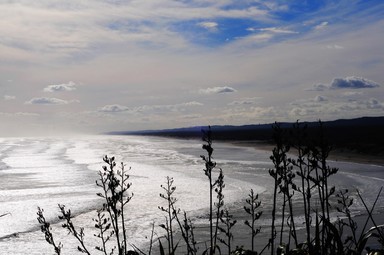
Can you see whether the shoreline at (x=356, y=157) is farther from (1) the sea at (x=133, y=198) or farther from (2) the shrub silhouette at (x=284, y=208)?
(2) the shrub silhouette at (x=284, y=208)

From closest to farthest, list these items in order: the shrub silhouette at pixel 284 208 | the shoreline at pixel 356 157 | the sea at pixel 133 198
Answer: the shrub silhouette at pixel 284 208 < the sea at pixel 133 198 < the shoreline at pixel 356 157

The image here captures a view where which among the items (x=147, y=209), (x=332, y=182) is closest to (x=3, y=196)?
(x=147, y=209)

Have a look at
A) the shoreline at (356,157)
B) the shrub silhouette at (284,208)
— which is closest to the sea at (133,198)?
the shrub silhouette at (284,208)

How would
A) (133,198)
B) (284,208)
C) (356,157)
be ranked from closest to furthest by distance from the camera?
(284,208), (133,198), (356,157)

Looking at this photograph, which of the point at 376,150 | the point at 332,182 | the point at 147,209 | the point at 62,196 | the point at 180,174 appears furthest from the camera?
the point at 376,150

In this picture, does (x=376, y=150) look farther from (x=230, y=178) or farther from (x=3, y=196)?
(x=3, y=196)

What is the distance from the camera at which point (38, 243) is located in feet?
39.7

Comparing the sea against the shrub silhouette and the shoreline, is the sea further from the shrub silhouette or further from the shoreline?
the shoreline

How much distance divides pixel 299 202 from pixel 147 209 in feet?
19.7

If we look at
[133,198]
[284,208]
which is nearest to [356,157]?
[133,198]

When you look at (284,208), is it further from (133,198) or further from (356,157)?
(356,157)

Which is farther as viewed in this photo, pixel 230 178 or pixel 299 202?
pixel 230 178

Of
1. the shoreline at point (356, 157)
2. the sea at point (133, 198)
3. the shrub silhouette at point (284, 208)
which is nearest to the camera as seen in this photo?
the shrub silhouette at point (284, 208)

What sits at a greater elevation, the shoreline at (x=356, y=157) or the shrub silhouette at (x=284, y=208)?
the shrub silhouette at (x=284, y=208)
